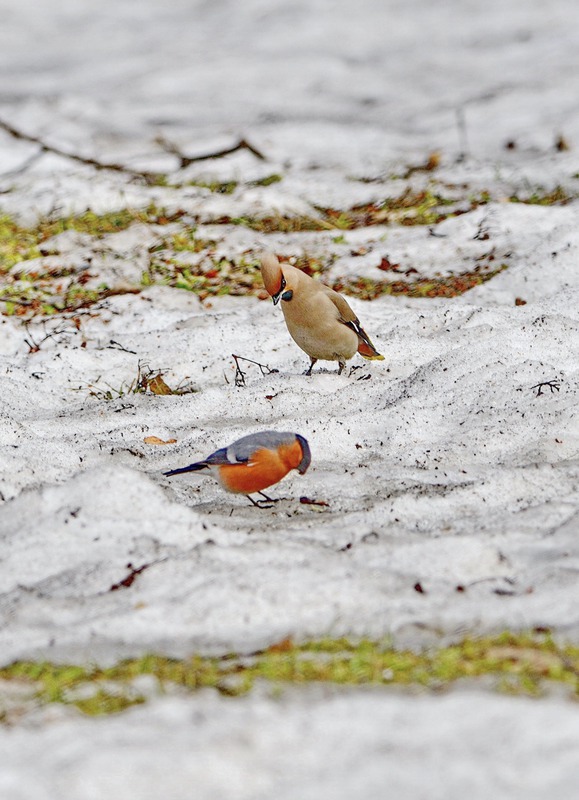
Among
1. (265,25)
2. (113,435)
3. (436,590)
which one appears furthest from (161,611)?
(265,25)

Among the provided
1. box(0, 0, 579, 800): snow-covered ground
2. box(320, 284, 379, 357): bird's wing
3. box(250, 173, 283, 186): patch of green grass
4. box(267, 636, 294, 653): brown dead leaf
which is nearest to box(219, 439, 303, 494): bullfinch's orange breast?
box(0, 0, 579, 800): snow-covered ground

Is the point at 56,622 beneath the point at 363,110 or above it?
above

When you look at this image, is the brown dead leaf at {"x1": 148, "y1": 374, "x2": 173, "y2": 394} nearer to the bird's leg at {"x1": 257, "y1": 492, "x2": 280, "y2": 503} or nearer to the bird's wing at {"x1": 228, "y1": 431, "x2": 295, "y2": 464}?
the bird's leg at {"x1": 257, "y1": 492, "x2": 280, "y2": 503}

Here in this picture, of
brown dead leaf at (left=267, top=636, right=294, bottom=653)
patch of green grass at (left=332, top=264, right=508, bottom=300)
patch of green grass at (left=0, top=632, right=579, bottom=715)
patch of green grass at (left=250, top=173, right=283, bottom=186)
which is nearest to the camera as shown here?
patch of green grass at (left=0, top=632, right=579, bottom=715)

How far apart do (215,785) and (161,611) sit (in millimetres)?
928

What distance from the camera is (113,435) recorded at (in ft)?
16.3

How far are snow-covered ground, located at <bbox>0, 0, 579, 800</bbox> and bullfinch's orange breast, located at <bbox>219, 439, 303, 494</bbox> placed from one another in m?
0.15

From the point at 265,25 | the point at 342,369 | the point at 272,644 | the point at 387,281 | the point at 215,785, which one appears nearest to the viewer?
the point at 215,785

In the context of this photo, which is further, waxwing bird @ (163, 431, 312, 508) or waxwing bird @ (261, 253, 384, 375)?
waxwing bird @ (261, 253, 384, 375)

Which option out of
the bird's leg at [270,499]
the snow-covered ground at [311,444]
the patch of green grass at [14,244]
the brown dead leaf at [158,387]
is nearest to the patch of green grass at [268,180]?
the snow-covered ground at [311,444]

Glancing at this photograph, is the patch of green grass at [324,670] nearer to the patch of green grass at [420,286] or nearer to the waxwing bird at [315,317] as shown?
the waxwing bird at [315,317]

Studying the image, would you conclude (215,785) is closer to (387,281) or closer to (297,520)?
Answer: (297,520)

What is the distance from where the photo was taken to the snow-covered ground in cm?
218

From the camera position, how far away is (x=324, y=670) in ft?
8.27
